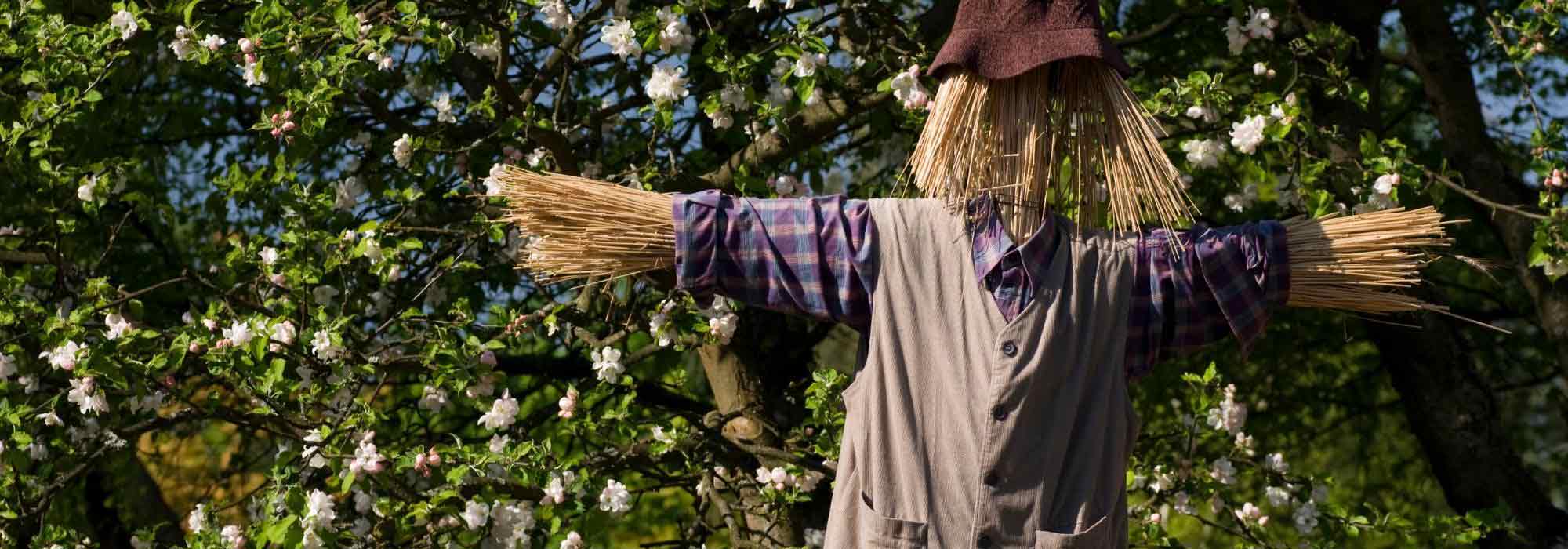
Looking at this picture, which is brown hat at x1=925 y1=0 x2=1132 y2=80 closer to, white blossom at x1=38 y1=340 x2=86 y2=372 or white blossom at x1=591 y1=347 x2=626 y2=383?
white blossom at x1=591 y1=347 x2=626 y2=383

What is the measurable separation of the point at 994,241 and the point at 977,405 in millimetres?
235

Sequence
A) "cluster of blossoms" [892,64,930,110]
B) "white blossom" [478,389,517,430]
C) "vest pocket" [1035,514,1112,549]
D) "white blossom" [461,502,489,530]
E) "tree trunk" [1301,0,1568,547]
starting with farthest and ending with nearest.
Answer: "tree trunk" [1301,0,1568,547]
"cluster of blossoms" [892,64,930,110]
"white blossom" [478,389,517,430]
"white blossom" [461,502,489,530]
"vest pocket" [1035,514,1112,549]

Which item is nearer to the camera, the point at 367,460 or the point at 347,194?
the point at 367,460

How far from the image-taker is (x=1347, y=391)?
21.6 ft

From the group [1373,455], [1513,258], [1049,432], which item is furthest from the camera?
[1373,455]

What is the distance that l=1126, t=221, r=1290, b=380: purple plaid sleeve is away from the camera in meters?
2.22

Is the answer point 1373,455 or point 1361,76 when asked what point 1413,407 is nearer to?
point 1361,76

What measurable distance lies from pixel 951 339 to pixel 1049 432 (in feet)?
0.61

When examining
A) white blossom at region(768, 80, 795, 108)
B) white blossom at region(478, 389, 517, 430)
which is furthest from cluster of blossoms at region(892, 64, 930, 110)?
white blossom at region(478, 389, 517, 430)

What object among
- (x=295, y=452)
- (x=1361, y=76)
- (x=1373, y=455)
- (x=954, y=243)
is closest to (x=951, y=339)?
(x=954, y=243)

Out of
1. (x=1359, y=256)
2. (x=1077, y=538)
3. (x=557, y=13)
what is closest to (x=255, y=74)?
(x=557, y=13)

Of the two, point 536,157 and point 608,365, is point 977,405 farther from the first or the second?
point 536,157

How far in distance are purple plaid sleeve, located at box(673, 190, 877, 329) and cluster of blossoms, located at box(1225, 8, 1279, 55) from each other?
1.80m

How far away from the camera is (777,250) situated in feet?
7.24
